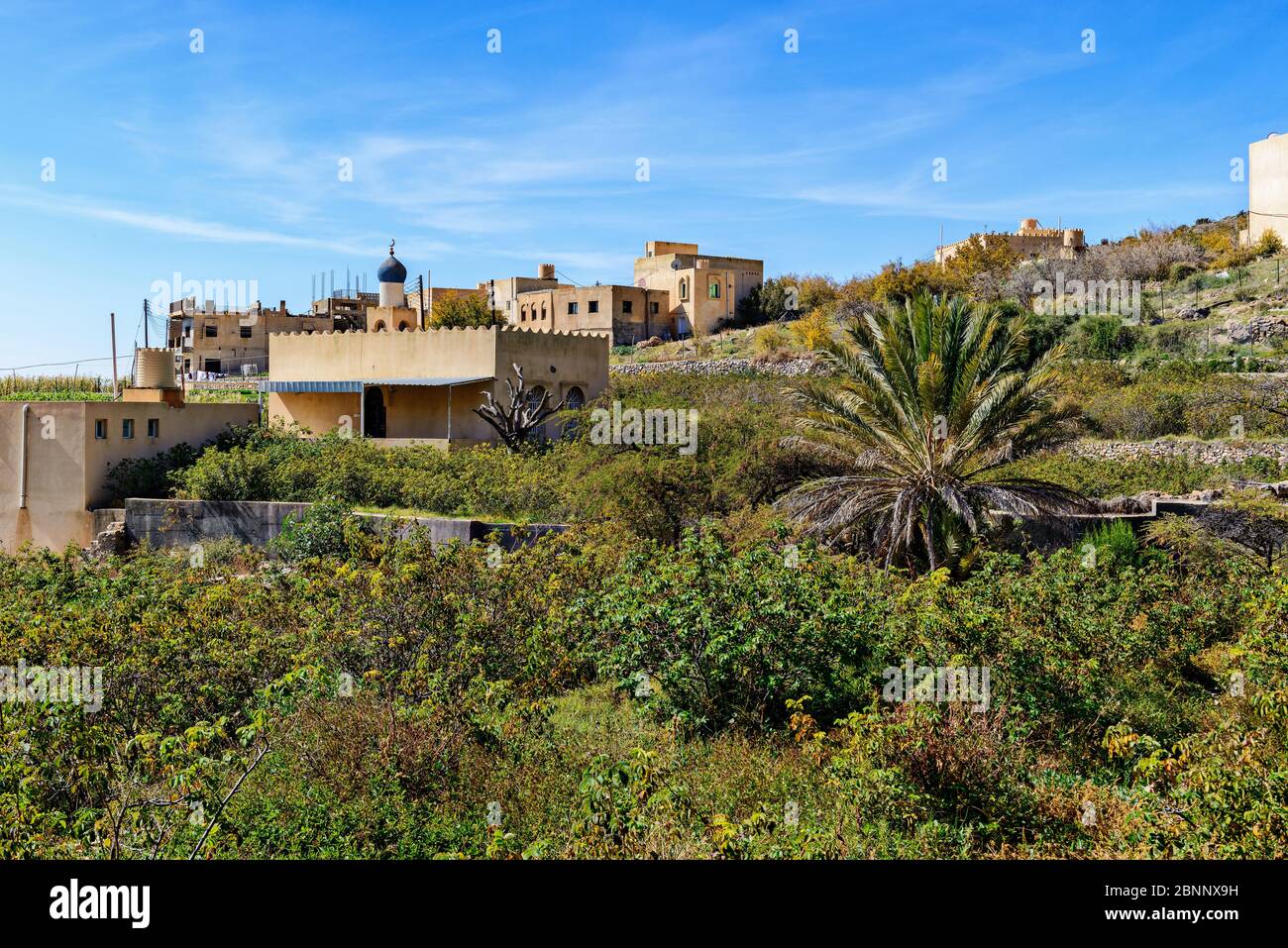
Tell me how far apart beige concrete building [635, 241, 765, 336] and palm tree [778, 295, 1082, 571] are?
128 feet

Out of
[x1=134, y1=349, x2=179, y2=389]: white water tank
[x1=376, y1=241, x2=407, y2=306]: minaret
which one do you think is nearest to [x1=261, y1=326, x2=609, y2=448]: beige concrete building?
[x1=134, y1=349, x2=179, y2=389]: white water tank

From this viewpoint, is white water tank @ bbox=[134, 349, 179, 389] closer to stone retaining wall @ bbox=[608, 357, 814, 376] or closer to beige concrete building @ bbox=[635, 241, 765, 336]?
stone retaining wall @ bbox=[608, 357, 814, 376]

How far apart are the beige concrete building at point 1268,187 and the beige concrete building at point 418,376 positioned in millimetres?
34510

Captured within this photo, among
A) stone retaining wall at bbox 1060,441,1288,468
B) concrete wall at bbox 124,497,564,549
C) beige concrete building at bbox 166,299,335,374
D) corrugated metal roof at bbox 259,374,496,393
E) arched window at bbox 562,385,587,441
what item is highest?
beige concrete building at bbox 166,299,335,374

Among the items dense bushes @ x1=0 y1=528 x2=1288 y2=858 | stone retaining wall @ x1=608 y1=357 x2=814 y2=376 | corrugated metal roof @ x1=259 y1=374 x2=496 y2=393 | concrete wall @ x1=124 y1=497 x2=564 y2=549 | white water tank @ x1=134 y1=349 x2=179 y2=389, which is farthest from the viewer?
stone retaining wall @ x1=608 y1=357 x2=814 y2=376

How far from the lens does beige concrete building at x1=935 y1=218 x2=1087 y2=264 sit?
52.6m

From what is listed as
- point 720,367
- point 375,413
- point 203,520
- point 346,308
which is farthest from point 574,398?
point 346,308

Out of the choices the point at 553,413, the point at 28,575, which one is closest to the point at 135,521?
the point at 28,575

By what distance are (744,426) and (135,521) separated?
12.6m

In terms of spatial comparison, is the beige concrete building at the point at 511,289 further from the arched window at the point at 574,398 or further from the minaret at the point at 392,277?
the arched window at the point at 574,398

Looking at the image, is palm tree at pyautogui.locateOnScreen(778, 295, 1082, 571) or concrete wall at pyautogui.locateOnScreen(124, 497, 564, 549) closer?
palm tree at pyautogui.locateOnScreen(778, 295, 1082, 571)

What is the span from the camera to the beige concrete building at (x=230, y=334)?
2308 inches

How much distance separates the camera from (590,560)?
13.8m
